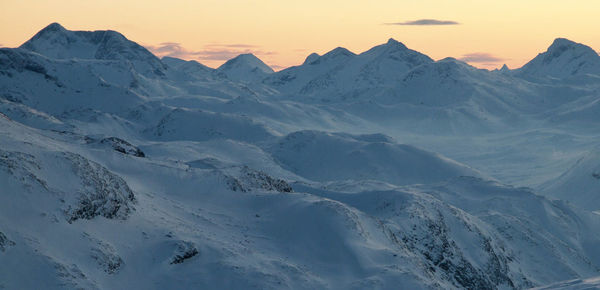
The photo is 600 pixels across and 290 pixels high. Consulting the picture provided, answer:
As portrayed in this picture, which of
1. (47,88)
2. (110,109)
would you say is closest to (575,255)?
(110,109)

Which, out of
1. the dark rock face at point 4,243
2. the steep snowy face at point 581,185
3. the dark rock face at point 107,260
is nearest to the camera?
the dark rock face at point 4,243

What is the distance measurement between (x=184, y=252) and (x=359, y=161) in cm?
8318

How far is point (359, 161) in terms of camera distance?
10975cm

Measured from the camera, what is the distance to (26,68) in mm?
183000

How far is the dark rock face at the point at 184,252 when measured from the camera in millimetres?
27578

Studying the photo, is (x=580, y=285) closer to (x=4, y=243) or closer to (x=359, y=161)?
(x=4, y=243)

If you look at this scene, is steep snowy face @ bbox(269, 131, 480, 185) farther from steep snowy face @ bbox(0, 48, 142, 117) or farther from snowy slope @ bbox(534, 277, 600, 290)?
snowy slope @ bbox(534, 277, 600, 290)

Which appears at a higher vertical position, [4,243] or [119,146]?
[119,146]

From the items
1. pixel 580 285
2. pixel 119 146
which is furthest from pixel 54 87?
pixel 580 285

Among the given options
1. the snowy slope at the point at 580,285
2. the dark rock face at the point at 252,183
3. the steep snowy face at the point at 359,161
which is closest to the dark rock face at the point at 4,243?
the dark rock face at the point at 252,183

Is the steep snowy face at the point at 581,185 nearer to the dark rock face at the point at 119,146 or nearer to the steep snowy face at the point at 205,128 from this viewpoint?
the steep snowy face at the point at 205,128

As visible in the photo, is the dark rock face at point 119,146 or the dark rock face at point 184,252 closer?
the dark rock face at point 184,252

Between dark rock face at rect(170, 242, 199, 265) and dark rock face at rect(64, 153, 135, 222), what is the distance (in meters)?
3.18

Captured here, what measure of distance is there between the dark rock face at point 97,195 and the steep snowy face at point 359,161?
74837mm
